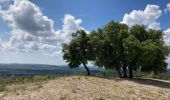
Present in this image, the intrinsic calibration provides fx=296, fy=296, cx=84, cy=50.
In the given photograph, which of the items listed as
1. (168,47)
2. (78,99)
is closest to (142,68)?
(168,47)

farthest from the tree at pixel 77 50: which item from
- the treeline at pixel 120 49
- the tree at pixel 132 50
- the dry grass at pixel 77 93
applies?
the dry grass at pixel 77 93

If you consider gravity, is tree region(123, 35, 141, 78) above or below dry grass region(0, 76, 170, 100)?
above

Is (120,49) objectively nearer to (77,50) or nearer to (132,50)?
(132,50)

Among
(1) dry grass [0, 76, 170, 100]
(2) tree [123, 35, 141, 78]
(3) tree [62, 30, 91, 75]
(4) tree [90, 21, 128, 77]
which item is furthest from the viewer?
(3) tree [62, 30, 91, 75]

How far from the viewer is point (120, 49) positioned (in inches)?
1796

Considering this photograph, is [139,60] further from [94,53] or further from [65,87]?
[65,87]

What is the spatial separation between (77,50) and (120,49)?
32.1 ft

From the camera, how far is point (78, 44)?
170 ft

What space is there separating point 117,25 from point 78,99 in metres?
25.9

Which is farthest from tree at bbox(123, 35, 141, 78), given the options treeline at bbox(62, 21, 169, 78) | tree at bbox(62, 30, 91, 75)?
tree at bbox(62, 30, 91, 75)

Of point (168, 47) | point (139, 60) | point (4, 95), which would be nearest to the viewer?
point (4, 95)

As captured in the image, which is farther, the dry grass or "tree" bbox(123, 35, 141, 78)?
"tree" bbox(123, 35, 141, 78)

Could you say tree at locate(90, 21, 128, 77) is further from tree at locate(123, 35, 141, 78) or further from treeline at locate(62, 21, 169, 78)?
tree at locate(123, 35, 141, 78)

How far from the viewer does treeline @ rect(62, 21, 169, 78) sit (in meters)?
42.6
